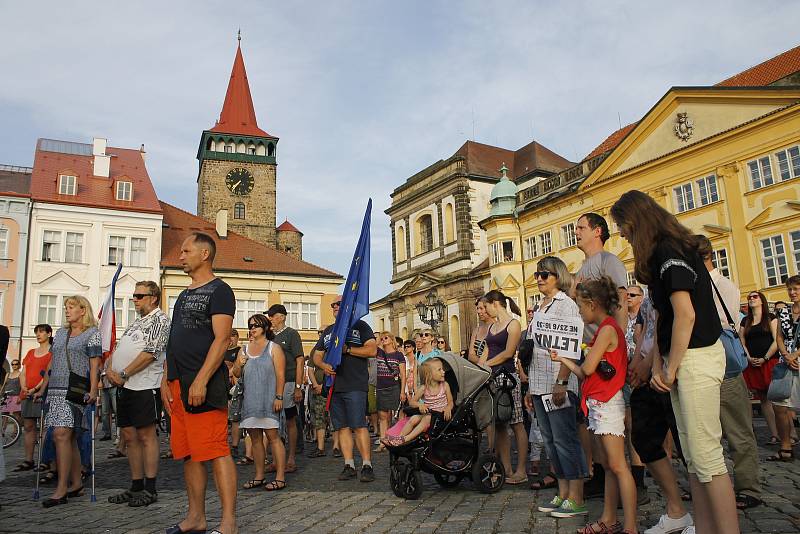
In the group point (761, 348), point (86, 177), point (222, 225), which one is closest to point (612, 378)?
point (761, 348)

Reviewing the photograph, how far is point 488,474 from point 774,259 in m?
21.7

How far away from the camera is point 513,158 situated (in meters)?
52.0

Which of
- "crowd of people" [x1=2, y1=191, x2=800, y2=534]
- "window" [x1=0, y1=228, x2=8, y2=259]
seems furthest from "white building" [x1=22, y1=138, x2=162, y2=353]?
"crowd of people" [x1=2, y1=191, x2=800, y2=534]

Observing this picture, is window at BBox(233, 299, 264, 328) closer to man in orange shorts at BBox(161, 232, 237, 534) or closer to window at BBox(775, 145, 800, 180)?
window at BBox(775, 145, 800, 180)

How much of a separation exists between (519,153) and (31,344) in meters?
37.4

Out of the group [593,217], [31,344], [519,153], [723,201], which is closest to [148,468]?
[593,217]

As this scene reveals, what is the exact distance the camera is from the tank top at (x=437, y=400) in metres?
6.26

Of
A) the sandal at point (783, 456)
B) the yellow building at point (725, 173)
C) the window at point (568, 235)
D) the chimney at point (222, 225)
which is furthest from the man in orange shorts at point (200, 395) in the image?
the chimney at point (222, 225)

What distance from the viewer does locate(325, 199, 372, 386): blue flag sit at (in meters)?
7.13

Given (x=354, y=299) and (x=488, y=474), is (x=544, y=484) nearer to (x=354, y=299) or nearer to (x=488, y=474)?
(x=488, y=474)

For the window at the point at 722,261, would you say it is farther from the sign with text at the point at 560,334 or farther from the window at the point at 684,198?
the sign with text at the point at 560,334

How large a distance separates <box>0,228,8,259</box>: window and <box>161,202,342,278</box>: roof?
7.96 meters

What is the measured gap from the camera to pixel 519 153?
52188mm

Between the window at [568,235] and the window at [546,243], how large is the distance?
0.91 metres
